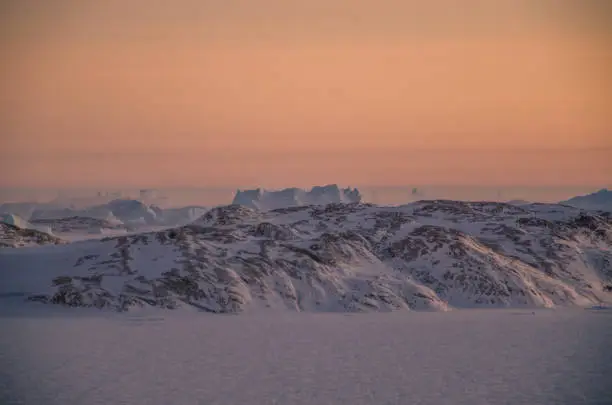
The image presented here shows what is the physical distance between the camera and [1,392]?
65250 millimetres

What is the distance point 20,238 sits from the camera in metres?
174

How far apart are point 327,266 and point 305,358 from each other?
50.5m

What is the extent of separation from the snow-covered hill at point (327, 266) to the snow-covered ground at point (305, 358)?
18.8 feet

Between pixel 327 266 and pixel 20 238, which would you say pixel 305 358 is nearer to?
pixel 327 266

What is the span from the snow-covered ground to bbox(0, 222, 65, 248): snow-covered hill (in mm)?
51335

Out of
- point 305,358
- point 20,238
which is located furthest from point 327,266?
point 20,238

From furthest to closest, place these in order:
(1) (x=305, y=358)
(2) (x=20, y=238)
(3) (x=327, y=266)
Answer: (2) (x=20, y=238) < (3) (x=327, y=266) < (1) (x=305, y=358)

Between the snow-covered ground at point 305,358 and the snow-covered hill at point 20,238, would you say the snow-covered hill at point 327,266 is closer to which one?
the snow-covered ground at point 305,358

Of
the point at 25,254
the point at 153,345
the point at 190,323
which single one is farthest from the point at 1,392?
the point at 25,254

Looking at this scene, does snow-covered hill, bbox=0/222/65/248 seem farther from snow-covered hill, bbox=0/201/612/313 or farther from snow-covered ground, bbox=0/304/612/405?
snow-covered ground, bbox=0/304/612/405

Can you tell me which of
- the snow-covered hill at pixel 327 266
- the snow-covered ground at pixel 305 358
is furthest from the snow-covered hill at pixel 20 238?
the snow-covered ground at pixel 305 358

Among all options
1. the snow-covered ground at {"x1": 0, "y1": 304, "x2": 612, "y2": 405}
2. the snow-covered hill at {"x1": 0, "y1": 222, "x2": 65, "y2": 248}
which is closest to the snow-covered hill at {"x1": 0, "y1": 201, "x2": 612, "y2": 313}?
the snow-covered ground at {"x1": 0, "y1": 304, "x2": 612, "y2": 405}

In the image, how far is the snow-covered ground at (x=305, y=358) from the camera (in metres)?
66.0

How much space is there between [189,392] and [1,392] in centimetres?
1064
